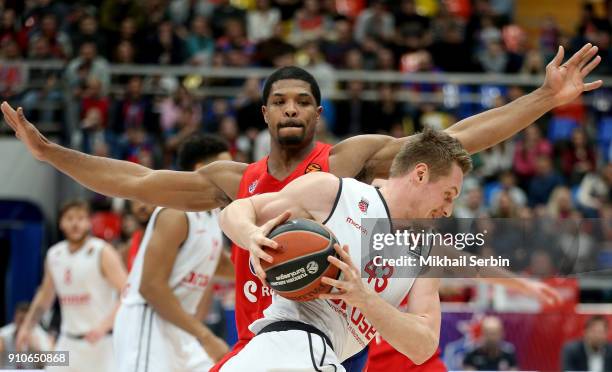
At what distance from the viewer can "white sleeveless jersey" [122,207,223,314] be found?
22.3 feet

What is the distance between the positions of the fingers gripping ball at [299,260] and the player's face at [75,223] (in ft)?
18.6

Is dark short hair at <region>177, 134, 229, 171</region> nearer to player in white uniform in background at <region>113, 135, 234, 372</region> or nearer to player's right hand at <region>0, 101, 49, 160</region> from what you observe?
player in white uniform in background at <region>113, 135, 234, 372</region>

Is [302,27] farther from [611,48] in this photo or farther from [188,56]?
[611,48]

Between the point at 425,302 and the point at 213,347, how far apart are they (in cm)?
223

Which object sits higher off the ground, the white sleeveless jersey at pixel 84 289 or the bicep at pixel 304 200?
the white sleeveless jersey at pixel 84 289

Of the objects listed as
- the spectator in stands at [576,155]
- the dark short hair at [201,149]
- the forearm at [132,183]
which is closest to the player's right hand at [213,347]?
the dark short hair at [201,149]

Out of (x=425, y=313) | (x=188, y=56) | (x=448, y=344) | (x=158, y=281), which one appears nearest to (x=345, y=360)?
(x=425, y=313)

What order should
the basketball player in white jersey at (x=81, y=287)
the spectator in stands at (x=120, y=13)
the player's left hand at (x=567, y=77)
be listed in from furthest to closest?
the spectator in stands at (x=120, y=13), the basketball player in white jersey at (x=81, y=287), the player's left hand at (x=567, y=77)

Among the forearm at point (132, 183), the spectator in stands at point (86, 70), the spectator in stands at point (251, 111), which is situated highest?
the spectator in stands at point (86, 70)

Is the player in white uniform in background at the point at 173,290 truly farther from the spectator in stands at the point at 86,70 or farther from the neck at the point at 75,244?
the spectator in stands at the point at 86,70

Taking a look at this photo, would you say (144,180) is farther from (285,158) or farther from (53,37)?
(53,37)

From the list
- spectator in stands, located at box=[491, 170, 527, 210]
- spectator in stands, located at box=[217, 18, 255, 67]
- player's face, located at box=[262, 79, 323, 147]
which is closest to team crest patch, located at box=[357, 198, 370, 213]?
player's face, located at box=[262, 79, 323, 147]

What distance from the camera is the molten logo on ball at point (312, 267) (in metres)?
4.02

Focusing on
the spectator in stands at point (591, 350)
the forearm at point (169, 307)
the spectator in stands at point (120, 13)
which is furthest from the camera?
the spectator in stands at point (120, 13)
